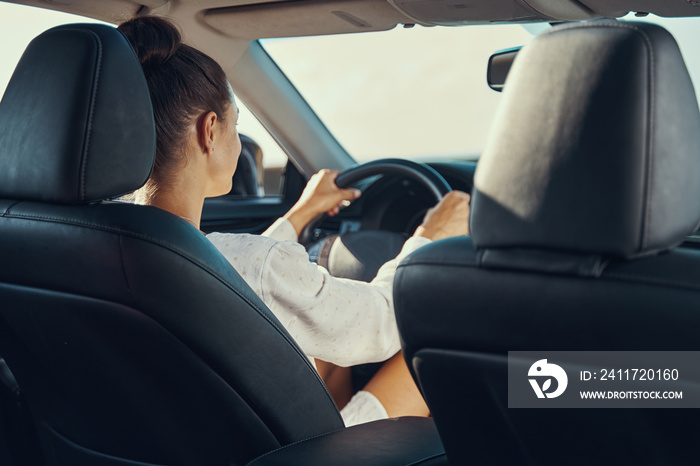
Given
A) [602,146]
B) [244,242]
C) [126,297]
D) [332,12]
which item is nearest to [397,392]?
[244,242]

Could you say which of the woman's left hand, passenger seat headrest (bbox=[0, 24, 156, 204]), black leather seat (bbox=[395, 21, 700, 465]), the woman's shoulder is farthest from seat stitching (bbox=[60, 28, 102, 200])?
the woman's left hand

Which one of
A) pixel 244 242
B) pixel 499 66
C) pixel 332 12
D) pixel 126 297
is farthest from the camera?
pixel 332 12

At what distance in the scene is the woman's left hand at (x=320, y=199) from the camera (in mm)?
2355

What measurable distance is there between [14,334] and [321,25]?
1.77m

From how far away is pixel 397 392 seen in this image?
1.81m

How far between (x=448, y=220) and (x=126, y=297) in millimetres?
897

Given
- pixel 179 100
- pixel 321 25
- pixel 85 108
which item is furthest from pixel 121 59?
pixel 321 25

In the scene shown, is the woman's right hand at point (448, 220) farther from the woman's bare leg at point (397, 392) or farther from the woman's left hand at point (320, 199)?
the woman's left hand at point (320, 199)

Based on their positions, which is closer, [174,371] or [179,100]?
[174,371]

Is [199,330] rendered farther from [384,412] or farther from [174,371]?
[384,412]

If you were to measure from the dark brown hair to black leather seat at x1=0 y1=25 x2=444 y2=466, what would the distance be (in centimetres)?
32

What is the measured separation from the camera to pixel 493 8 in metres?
2.36

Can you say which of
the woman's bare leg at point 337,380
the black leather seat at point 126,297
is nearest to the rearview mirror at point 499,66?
the woman's bare leg at point 337,380

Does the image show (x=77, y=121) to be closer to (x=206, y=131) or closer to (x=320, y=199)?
(x=206, y=131)
